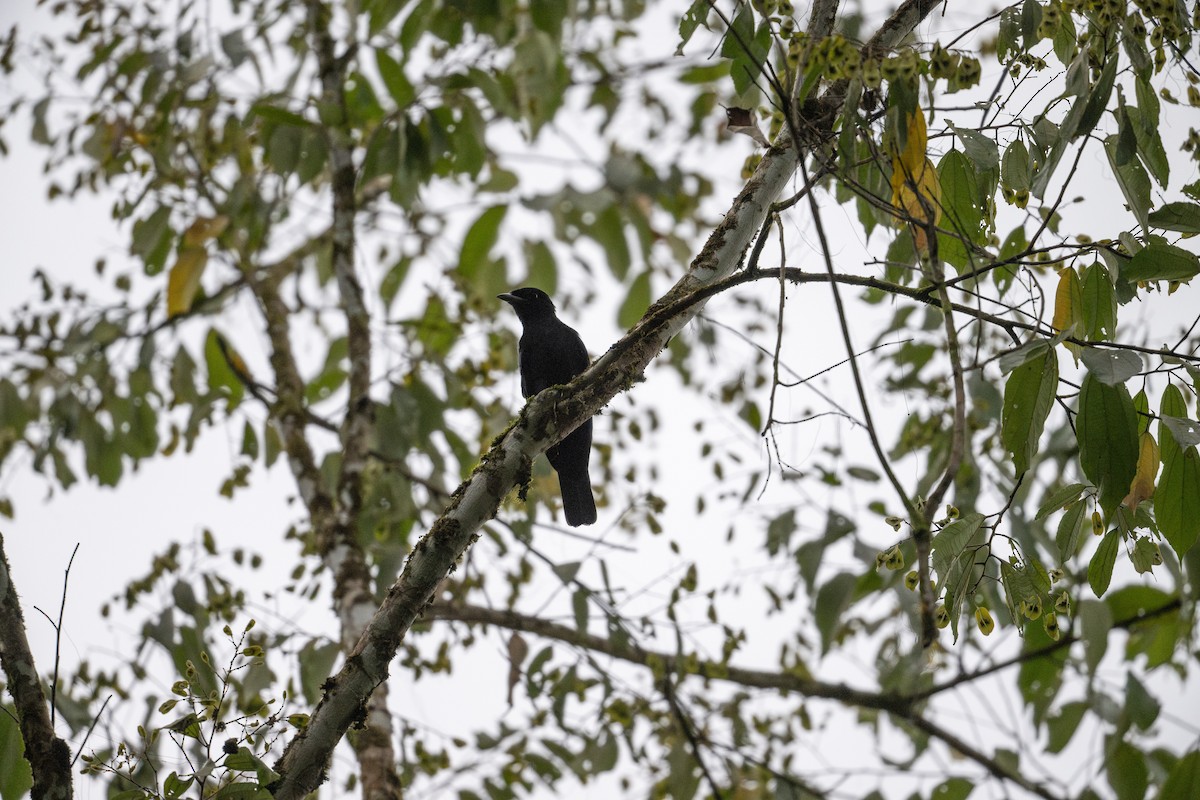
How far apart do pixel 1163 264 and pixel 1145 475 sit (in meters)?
0.44

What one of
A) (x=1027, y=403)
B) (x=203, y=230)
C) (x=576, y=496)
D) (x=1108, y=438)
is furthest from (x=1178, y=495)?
(x=203, y=230)

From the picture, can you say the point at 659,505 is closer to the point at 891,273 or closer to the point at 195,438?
the point at 891,273

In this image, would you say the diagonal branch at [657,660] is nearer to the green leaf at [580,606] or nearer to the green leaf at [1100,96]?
the green leaf at [580,606]

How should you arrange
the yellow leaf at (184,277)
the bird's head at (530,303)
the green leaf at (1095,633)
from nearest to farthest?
the green leaf at (1095,633) < the yellow leaf at (184,277) < the bird's head at (530,303)

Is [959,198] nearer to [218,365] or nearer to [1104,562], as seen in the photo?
[1104,562]

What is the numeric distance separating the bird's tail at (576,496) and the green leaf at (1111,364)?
9.69ft

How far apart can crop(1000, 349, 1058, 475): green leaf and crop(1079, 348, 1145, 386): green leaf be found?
72mm

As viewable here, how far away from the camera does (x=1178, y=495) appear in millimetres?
2084

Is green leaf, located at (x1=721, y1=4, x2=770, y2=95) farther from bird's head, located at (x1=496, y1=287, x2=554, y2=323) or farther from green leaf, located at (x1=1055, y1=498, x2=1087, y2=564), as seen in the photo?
bird's head, located at (x1=496, y1=287, x2=554, y2=323)

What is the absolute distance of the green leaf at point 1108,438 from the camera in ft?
6.28

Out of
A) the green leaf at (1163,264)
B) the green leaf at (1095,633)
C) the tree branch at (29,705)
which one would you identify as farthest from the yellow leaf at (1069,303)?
the tree branch at (29,705)

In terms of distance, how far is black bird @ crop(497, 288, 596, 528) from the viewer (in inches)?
182

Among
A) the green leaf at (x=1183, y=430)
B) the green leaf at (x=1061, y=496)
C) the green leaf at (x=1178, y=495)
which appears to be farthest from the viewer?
the green leaf at (x=1061, y=496)

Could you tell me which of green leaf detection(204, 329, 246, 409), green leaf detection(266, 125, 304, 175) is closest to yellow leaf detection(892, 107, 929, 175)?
green leaf detection(266, 125, 304, 175)
